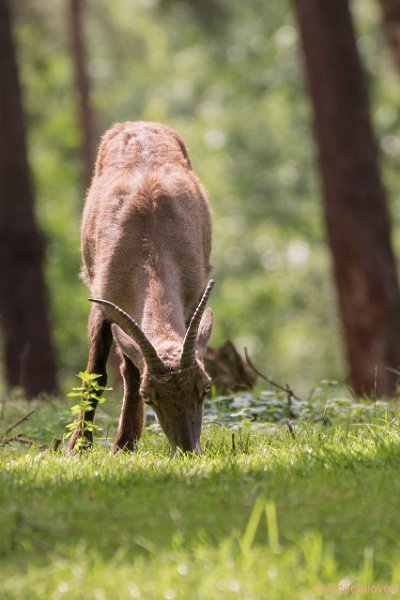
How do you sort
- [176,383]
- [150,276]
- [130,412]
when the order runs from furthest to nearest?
1. [130,412]
2. [150,276]
3. [176,383]

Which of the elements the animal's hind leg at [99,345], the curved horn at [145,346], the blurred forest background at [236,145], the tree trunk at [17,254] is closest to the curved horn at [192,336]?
the curved horn at [145,346]

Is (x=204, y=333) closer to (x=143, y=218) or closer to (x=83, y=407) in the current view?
(x=83, y=407)

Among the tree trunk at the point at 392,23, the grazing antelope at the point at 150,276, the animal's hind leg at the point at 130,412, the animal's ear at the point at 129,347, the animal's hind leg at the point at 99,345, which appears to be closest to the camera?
the grazing antelope at the point at 150,276

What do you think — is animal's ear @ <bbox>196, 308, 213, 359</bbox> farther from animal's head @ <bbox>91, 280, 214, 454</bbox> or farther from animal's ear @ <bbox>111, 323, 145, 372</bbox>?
animal's ear @ <bbox>111, 323, 145, 372</bbox>

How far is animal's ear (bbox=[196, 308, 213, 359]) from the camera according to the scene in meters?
8.41

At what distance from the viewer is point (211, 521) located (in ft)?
17.8

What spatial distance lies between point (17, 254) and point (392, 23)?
685 centimetres

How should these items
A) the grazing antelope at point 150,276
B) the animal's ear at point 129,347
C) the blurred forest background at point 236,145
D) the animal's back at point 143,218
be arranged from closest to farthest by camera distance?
the grazing antelope at point 150,276, the animal's ear at point 129,347, the animal's back at point 143,218, the blurred forest background at point 236,145

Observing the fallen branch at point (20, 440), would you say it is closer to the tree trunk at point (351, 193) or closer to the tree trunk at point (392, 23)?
the tree trunk at point (351, 193)

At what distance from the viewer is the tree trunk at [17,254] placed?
18422 mm

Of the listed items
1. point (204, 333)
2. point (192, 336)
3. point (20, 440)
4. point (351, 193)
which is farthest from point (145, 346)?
point (351, 193)

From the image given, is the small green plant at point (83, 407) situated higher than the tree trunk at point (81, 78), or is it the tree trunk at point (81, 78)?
the tree trunk at point (81, 78)

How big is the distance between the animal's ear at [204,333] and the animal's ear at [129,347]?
16.5 inches

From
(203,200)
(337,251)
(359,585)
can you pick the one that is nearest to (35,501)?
(359,585)
